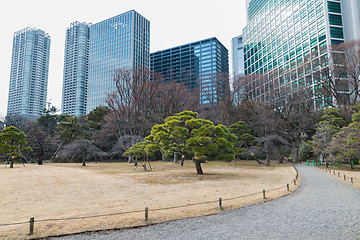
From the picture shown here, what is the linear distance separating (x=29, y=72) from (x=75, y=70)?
2321cm

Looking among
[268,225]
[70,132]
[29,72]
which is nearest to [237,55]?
[29,72]

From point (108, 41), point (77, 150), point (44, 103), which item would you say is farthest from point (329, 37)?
point (44, 103)

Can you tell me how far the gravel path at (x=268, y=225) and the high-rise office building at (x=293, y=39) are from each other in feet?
108

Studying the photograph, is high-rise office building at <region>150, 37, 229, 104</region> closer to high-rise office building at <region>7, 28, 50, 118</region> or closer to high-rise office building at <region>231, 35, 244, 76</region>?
high-rise office building at <region>231, 35, 244, 76</region>

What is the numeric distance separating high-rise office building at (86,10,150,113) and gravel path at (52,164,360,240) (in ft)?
301

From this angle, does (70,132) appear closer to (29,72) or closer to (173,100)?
(173,100)

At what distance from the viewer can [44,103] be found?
119 metres

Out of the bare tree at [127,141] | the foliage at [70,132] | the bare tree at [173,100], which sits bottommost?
the bare tree at [127,141]

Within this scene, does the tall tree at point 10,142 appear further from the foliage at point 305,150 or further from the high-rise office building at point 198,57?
the high-rise office building at point 198,57

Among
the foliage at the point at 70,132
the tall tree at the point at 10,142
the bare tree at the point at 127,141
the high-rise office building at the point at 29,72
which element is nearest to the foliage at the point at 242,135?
the bare tree at the point at 127,141

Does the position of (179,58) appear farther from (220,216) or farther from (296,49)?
(220,216)

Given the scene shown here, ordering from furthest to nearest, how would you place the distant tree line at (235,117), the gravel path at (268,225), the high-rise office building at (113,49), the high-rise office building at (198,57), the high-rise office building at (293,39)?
the high-rise office building at (198,57)
the high-rise office building at (113,49)
the high-rise office building at (293,39)
the distant tree line at (235,117)
the gravel path at (268,225)

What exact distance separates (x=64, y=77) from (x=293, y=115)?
120 m

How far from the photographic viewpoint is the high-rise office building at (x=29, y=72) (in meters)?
111
